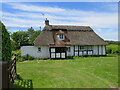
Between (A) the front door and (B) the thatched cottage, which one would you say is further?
(B) the thatched cottage

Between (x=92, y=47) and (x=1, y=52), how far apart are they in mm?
23370

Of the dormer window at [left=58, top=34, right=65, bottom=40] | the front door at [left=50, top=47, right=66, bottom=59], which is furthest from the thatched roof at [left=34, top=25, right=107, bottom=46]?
the front door at [left=50, top=47, right=66, bottom=59]

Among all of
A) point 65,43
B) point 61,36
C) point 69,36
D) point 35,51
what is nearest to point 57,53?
point 65,43

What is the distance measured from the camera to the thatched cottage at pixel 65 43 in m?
26.2

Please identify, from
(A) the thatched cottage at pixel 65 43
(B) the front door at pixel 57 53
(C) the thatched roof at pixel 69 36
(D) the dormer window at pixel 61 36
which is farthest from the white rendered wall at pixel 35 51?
(D) the dormer window at pixel 61 36

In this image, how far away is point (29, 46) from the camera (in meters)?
26.4

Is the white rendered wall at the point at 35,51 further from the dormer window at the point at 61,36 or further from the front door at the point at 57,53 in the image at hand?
the dormer window at the point at 61,36

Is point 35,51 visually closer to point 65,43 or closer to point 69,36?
point 65,43

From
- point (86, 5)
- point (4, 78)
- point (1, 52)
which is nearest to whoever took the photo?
point (4, 78)

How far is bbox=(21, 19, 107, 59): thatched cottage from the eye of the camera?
26.2 m

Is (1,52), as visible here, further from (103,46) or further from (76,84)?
(103,46)

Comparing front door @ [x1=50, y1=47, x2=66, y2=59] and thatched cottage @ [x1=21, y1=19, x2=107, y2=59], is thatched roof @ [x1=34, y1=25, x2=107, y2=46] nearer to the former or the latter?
thatched cottage @ [x1=21, y1=19, x2=107, y2=59]

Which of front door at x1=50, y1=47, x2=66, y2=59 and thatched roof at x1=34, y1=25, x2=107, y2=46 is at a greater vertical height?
thatched roof at x1=34, y1=25, x2=107, y2=46

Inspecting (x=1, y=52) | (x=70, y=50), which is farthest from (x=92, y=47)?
(x=1, y=52)
